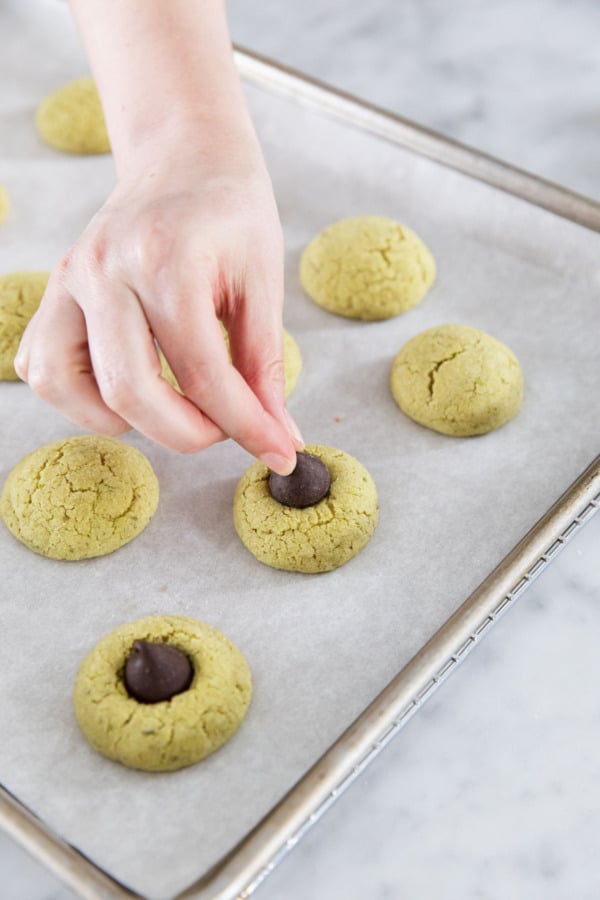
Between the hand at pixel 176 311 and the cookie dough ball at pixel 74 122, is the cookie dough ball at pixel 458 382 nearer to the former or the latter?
the hand at pixel 176 311

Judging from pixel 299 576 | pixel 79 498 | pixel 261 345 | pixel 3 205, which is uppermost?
pixel 261 345

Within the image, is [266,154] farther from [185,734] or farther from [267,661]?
[185,734]

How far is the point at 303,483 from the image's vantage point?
1389 mm

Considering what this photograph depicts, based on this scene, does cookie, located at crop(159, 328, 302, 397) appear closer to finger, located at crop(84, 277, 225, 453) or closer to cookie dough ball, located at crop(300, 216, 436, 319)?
cookie dough ball, located at crop(300, 216, 436, 319)

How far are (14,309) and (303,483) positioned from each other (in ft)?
1.98

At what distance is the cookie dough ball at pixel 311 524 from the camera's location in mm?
1380

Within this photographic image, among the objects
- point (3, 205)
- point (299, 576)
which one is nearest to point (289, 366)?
point (299, 576)

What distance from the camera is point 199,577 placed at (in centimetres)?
139

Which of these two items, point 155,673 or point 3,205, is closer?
point 155,673

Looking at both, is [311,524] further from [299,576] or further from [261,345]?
[261,345]

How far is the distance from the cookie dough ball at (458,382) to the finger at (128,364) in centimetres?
56

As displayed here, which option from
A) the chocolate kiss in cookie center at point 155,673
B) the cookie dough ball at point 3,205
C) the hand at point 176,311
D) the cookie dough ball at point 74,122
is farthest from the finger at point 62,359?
the cookie dough ball at point 74,122

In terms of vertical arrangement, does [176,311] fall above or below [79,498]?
above

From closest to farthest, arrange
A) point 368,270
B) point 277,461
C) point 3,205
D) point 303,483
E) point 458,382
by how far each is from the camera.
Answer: point 277,461 → point 303,483 → point 458,382 → point 368,270 → point 3,205
